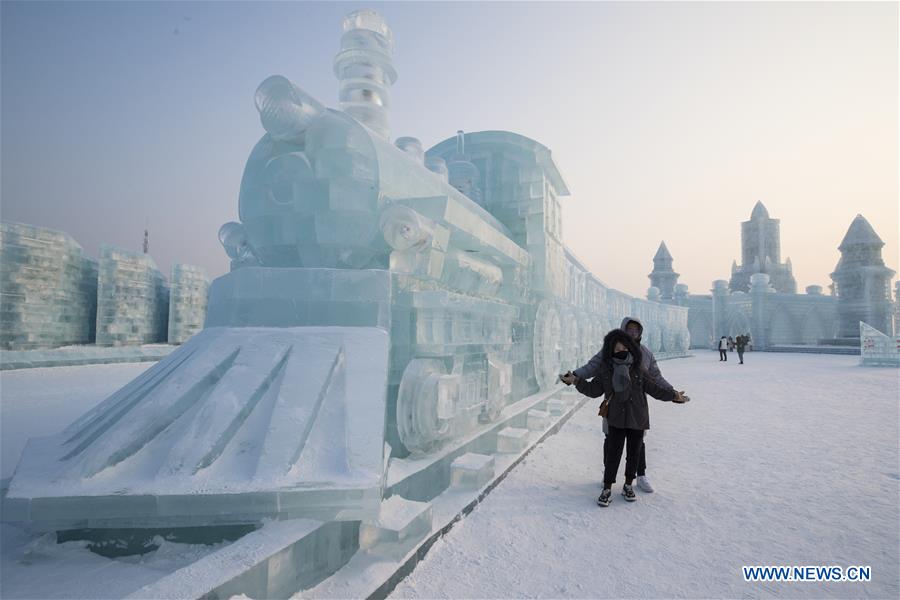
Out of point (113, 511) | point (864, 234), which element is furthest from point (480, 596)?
point (864, 234)

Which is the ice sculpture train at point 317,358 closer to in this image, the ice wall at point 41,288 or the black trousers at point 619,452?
the black trousers at point 619,452

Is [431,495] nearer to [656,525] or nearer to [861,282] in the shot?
[656,525]

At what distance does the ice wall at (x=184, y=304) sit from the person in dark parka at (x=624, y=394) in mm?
9497

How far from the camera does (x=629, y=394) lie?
2898 millimetres

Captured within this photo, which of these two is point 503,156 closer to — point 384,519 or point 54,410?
point 384,519

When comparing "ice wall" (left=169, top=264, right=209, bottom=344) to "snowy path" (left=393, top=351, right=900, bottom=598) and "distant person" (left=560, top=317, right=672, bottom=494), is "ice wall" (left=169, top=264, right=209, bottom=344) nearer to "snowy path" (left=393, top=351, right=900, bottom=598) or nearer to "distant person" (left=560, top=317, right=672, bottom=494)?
"snowy path" (left=393, top=351, right=900, bottom=598)

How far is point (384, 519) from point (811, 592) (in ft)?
6.17

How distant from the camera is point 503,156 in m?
6.02

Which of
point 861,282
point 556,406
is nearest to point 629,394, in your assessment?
point 556,406

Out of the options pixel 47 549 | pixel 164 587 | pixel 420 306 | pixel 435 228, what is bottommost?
pixel 47 549

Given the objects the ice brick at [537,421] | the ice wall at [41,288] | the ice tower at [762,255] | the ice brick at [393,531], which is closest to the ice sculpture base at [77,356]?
the ice wall at [41,288]

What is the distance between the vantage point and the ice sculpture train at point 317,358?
5.53 ft

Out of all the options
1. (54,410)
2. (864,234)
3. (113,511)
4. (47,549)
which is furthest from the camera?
(864,234)

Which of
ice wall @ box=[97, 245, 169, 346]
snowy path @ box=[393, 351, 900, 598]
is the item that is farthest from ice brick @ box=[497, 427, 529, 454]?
ice wall @ box=[97, 245, 169, 346]
